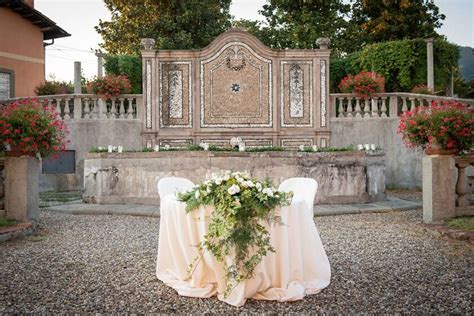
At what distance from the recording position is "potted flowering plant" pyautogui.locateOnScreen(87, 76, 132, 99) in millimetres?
14375

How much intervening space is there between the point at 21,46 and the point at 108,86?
6981 mm

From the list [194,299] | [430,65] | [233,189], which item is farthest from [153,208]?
[430,65]

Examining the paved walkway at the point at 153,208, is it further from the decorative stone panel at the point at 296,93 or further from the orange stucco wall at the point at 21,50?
the orange stucco wall at the point at 21,50

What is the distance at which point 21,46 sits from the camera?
19.2m

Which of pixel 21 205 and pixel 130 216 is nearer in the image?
pixel 21 205

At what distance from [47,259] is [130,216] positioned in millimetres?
3463

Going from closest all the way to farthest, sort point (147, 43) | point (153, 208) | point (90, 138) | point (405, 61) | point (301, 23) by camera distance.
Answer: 1. point (153, 208)
2. point (90, 138)
3. point (147, 43)
4. point (405, 61)
5. point (301, 23)

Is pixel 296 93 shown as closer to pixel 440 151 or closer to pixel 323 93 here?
pixel 323 93

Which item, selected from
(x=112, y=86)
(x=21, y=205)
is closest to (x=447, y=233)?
(x=21, y=205)

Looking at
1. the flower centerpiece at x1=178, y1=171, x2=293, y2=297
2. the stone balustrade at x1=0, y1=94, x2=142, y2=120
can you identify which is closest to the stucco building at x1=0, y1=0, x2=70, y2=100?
the stone balustrade at x1=0, y1=94, x2=142, y2=120

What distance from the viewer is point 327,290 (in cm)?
433

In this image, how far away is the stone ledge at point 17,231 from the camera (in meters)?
6.71

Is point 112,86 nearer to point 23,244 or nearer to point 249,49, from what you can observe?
point 249,49

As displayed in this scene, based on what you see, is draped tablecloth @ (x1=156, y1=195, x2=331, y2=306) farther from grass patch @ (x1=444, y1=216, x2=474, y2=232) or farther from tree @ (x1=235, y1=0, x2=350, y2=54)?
tree @ (x1=235, y1=0, x2=350, y2=54)
